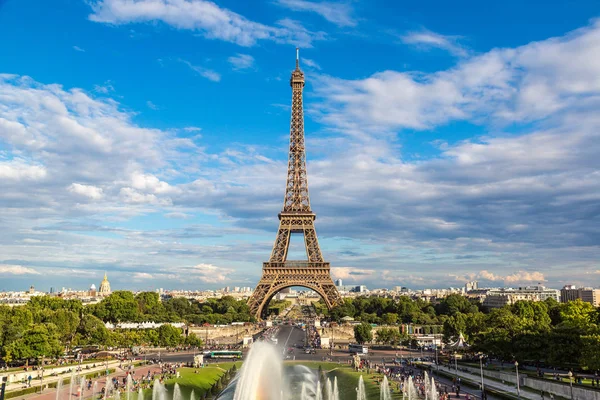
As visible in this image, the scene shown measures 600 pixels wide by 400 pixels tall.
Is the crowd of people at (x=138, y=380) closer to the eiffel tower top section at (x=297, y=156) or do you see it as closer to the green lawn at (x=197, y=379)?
the green lawn at (x=197, y=379)

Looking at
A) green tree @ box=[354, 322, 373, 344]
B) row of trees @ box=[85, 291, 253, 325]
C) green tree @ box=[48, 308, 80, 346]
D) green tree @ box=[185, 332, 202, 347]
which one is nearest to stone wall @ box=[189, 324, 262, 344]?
row of trees @ box=[85, 291, 253, 325]

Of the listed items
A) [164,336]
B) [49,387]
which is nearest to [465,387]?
[49,387]

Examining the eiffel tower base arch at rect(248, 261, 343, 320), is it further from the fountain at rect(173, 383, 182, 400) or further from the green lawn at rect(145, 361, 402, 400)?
the fountain at rect(173, 383, 182, 400)

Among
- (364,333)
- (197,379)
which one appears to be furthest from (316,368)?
(364,333)

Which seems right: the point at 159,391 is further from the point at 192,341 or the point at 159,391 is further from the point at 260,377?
the point at 192,341

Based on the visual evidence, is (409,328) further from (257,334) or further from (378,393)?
(378,393)

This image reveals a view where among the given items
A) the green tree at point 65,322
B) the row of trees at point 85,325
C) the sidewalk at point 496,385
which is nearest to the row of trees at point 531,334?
the sidewalk at point 496,385
